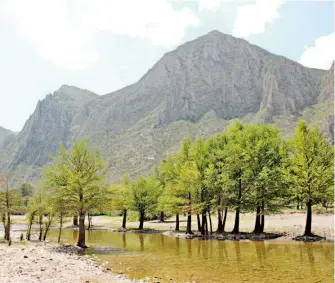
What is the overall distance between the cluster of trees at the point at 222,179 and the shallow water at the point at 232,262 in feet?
17.9

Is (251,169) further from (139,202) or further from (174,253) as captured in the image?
(139,202)

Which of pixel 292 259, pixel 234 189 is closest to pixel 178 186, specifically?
pixel 234 189

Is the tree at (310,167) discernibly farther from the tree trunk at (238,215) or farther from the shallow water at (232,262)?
the tree trunk at (238,215)

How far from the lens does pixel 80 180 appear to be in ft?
104

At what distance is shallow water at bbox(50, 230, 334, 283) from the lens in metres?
19.7

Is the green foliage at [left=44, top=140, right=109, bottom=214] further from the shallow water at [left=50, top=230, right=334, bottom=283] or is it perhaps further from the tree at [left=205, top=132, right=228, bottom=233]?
the tree at [left=205, top=132, right=228, bottom=233]

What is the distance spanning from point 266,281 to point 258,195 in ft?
69.9

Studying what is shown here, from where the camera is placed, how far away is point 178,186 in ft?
146

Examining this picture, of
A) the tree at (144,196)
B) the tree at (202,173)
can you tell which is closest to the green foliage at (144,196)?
the tree at (144,196)

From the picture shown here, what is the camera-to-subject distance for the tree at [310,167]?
35.2 meters

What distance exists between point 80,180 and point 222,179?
17.0 meters

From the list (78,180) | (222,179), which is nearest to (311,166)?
(222,179)

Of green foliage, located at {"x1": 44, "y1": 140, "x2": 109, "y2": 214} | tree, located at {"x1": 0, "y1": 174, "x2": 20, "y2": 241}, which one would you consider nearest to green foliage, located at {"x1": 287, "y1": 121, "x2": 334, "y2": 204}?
green foliage, located at {"x1": 44, "y1": 140, "x2": 109, "y2": 214}

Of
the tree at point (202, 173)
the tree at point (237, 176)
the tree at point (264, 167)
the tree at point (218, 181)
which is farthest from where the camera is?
the tree at point (202, 173)
